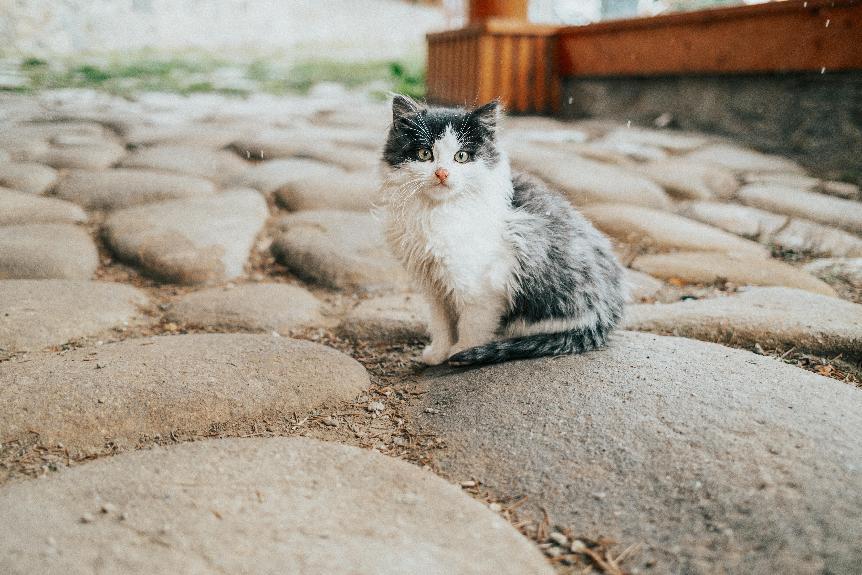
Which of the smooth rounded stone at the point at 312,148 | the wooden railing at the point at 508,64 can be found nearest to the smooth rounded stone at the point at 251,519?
the smooth rounded stone at the point at 312,148

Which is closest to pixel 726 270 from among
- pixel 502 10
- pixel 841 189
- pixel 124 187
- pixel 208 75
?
pixel 841 189

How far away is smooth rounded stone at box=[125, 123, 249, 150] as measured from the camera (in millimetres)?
4109

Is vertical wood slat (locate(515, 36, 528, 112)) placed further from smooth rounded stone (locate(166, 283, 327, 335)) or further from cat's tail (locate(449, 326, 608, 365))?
cat's tail (locate(449, 326, 608, 365))

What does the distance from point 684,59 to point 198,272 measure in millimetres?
3755

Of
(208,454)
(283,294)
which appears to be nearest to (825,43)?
(283,294)

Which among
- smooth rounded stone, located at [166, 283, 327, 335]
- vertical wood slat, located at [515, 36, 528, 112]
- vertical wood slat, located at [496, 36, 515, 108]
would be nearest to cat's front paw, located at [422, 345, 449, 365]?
smooth rounded stone, located at [166, 283, 327, 335]

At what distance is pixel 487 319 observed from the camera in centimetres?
191

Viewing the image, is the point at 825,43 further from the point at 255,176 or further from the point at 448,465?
the point at 448,465

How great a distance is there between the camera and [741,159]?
3996 millimetres

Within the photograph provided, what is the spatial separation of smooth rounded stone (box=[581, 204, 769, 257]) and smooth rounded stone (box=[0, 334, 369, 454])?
162 centimetres

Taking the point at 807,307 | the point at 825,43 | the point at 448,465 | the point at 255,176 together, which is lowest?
the point at 448,465

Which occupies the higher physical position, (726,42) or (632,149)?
(726,42)

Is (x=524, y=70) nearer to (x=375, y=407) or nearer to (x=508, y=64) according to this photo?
(x=508, y=64)

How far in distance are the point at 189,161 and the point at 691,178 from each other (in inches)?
110
